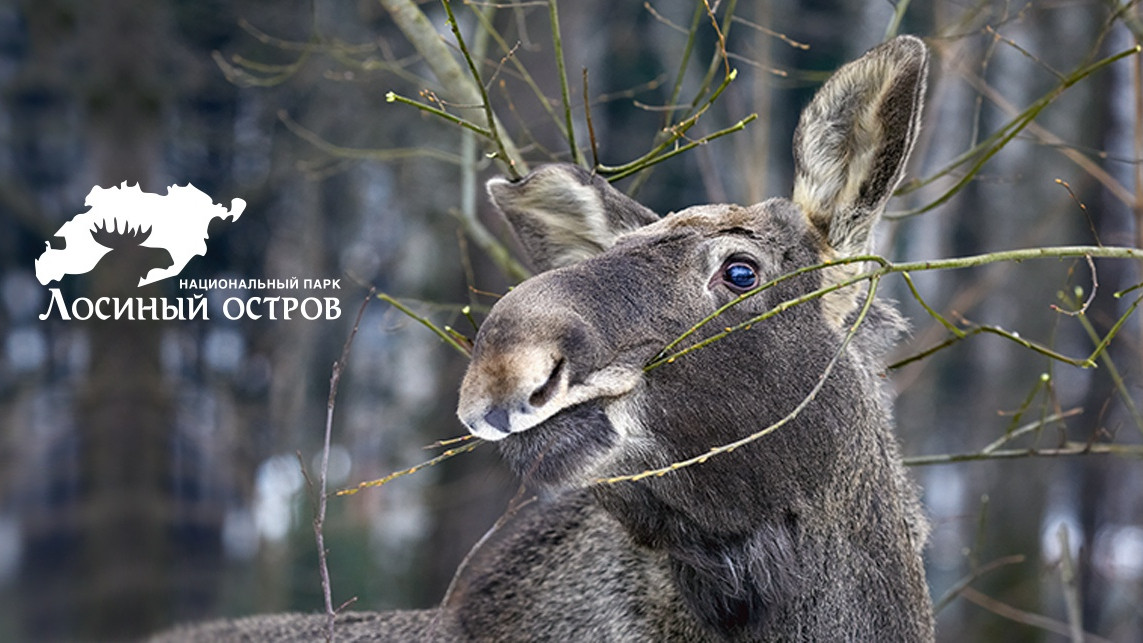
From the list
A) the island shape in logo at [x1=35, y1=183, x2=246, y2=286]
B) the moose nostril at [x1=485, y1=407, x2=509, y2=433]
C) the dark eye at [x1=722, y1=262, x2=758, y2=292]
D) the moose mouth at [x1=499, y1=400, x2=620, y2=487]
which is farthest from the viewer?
the island shape in logo at [x1=35, y1=183, x2=246, y2=286]

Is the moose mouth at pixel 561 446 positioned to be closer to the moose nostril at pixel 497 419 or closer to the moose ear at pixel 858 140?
the moose nostril at pixel 497 419

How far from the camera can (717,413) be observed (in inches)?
118

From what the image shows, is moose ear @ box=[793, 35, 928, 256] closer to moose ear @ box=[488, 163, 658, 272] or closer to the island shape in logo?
moose ear @ box=[488, 163, 658, 272]

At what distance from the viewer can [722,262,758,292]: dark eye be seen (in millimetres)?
3178

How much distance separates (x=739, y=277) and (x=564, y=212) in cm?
91

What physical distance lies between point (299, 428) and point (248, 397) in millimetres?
702

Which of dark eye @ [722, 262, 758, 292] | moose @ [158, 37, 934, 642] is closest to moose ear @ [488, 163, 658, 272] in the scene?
moose @ [158, 37, 934, 642]

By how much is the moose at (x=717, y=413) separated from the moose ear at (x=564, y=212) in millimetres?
11

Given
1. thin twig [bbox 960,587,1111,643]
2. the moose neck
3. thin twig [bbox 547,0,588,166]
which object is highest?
thin twig [bbox 547,0,588,166]

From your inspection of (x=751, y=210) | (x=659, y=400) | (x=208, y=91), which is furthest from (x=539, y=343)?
(x=208, y=91)

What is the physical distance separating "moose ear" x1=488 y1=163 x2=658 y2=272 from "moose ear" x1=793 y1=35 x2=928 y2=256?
0.55 meters

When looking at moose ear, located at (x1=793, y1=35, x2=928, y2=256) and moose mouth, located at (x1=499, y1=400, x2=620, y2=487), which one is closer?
moose mouth, located at (x1=499, y1=400, x2=620, y2=487)

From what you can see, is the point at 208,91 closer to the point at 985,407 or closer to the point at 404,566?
the point at 404,566

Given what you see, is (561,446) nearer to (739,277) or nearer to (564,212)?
(739,277)
